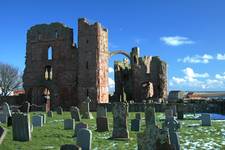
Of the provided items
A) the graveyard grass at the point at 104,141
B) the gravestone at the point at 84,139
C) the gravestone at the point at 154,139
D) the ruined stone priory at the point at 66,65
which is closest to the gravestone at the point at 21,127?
the graveyard grass at the point at 104,141

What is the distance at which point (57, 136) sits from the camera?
1517 centimetres

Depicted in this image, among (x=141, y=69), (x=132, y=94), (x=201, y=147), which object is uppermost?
(x=141, y=69)

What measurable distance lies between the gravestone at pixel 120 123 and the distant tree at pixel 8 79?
47275 mm

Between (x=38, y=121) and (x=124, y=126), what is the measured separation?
232 inches

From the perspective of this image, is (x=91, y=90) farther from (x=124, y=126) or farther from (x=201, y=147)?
(x=201, y=147)

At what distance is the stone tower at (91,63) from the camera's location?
4041 cm

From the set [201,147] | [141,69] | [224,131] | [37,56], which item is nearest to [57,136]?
[201,147]

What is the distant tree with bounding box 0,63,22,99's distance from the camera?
60531 mm

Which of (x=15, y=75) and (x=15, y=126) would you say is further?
(x=15, y=75)

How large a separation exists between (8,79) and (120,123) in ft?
163

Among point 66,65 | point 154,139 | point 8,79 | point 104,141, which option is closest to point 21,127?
point 104,141

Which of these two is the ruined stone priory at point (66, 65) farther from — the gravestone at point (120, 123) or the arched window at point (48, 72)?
the gravestone at point (120, 123)

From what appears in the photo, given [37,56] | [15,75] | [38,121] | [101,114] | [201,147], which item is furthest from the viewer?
[15,75]

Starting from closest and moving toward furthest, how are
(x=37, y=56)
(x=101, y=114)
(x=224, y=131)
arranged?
1. (x=224, y=131)
2. (x=101, y=114)
3. (x=37, y=56)
